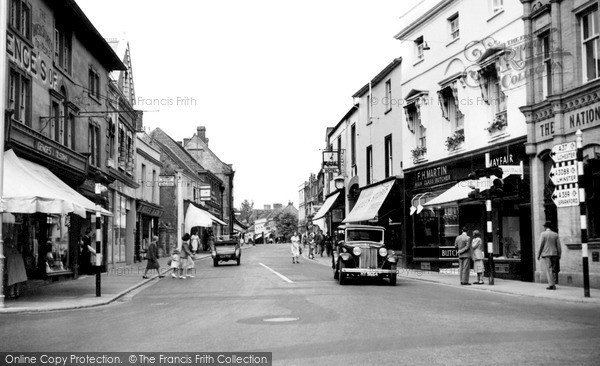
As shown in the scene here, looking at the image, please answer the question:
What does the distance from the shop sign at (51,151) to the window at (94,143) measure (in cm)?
628

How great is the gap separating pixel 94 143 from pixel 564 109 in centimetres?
1927

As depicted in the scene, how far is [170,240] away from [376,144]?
22.1m

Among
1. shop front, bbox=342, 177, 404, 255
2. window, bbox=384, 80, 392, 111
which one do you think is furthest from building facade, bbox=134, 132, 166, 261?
window, bbox=384, 80, 392, 111

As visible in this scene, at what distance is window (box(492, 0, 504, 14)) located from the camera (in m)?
23.4

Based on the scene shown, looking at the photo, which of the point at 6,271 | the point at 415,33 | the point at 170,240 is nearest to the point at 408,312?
the point at 6,271

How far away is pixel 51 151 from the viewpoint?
2008 cm

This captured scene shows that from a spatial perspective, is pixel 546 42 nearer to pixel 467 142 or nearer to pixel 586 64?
pixel 586 64

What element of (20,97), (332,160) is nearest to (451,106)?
(20,97)

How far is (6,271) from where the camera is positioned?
629 inches

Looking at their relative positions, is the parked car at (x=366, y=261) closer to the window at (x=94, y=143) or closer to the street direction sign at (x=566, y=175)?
the street direction sign at (x=566, y=175)

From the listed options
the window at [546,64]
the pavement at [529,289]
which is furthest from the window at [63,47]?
the window at [546,64]

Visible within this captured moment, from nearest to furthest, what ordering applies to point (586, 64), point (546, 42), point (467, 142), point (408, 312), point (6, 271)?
1. point (408, 312)
2. point (6, 271)
3. point (586, 64)
4. point (546, 42)
5. point (467, 142)

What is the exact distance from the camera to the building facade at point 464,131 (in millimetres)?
21922

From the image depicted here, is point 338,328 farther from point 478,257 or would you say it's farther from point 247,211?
point 247,211
